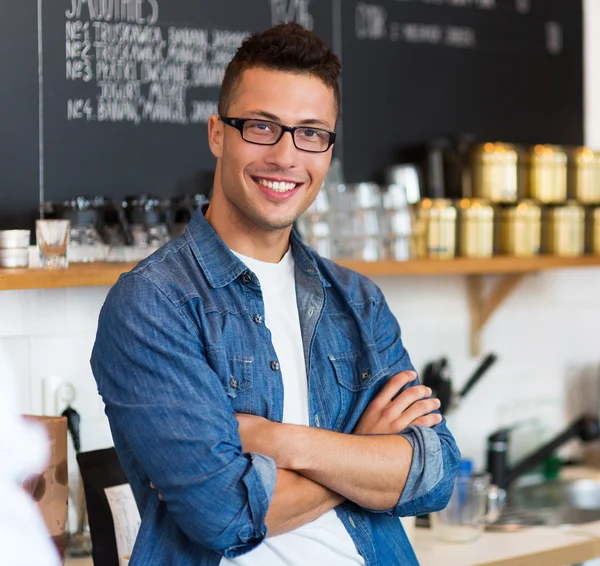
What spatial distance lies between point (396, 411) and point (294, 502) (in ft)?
0.93

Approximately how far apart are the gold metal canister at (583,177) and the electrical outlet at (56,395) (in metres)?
1.60

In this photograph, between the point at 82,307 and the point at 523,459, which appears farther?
the point at 523,459

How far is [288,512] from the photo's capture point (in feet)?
5.15

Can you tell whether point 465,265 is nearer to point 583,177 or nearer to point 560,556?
point 583,177

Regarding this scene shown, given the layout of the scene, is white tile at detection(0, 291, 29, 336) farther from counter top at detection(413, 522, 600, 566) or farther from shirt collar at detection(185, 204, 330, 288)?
counter top at detection(413, 522, 600, 566)

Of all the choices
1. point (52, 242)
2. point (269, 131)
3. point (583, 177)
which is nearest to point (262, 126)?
point (269, 131)

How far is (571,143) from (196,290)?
2.00m

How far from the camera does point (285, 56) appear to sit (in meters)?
1.67

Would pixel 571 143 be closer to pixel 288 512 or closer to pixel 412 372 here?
pixel 412 372

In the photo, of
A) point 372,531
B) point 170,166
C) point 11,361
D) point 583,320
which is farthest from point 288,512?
point 583,320

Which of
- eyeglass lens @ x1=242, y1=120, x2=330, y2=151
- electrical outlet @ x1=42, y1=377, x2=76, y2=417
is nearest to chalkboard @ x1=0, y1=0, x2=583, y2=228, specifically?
electrical outlet @ x1=42, y1=377, x2=76, y2=417

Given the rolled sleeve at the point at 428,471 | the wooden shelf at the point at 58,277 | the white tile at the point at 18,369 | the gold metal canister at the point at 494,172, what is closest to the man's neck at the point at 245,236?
the rolled sleeve at the point at 428,471

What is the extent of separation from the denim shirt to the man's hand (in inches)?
0.8

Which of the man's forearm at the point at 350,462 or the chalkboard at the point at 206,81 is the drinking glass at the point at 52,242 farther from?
the man's forearm at the point at 350,462
